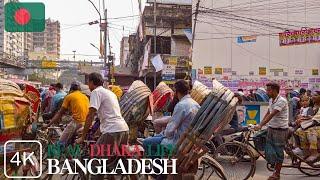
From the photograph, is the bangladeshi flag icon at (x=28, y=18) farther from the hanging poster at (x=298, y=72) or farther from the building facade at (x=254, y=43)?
the hanging poster at (x=298, y=72)

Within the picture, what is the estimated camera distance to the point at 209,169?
6.67m

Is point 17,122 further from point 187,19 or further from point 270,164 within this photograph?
point 187,19

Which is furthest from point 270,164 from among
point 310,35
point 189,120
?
point 310,35

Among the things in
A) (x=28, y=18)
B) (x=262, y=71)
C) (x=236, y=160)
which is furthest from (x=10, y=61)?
(x=236, y=160)

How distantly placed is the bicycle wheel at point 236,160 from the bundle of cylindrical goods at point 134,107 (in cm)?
158

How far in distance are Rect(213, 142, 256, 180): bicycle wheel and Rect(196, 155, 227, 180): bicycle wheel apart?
1.22 metres

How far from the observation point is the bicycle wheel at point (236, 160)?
316 inches

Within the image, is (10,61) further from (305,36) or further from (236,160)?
(236,160)

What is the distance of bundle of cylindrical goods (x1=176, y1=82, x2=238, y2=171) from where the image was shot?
19.1 ft

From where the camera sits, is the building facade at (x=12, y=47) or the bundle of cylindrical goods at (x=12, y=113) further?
the building facade at (x=12, y=47)

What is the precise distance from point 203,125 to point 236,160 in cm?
268

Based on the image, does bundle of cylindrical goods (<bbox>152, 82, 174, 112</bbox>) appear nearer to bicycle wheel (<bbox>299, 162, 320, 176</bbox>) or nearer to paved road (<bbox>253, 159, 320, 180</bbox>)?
paved road (<bbox>253, 159, 320, 180</bbox>)

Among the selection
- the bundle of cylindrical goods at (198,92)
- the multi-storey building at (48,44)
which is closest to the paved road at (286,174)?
the bundle of cylindrical goods at (198,92)

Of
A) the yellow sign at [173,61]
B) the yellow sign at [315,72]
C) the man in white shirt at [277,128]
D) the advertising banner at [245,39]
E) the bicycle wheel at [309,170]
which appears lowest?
the bicycle wheel at [309,170]
